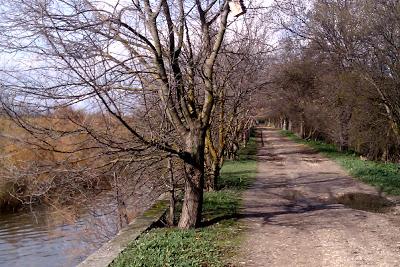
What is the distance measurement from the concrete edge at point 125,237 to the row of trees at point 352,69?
7.87 meters

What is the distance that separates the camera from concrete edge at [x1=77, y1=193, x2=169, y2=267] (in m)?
7.01

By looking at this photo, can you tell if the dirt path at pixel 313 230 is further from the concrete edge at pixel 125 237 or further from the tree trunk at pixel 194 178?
the concrete edge at pixel 125 237

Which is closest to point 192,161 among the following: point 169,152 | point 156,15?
point 169,152

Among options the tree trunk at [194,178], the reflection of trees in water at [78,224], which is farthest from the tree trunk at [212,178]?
the tree trunk at [194,178]

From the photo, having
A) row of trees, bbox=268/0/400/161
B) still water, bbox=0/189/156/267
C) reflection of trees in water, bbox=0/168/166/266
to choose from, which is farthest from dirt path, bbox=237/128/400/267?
row of trees, bbox=268/0/400/161

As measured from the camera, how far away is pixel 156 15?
7949 mm

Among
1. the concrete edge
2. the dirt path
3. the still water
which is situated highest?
the concrete edge

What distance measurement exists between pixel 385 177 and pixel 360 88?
9138mm

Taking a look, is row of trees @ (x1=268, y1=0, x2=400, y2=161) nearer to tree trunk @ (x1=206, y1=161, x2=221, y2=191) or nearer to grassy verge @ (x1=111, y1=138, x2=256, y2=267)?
tree trunk @ (x1=206, y1=161, x2=221, y2=191)

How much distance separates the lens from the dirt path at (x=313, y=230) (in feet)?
22.6

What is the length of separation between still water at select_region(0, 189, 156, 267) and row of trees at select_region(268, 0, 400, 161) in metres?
8.50

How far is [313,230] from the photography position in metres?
8.79

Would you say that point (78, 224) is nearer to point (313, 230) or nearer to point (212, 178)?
point (212, 178)

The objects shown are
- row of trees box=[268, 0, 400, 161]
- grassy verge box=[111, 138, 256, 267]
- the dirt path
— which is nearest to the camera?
grassy verge box=[111, 138, 256, 267]
